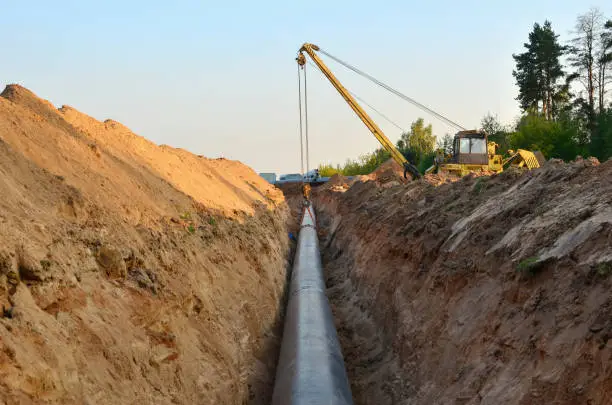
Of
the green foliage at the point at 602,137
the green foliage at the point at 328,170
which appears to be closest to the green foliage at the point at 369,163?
the green foliage at the point at 328,170

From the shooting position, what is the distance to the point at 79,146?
10.4 m

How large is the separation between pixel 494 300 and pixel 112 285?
4.80 metres

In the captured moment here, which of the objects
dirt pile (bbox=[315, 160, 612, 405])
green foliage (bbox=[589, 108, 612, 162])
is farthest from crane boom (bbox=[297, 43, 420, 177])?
dirt pile (bbox=[315, 160, 612, 405])

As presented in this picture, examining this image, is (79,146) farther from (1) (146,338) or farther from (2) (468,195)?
(2) (468,195)

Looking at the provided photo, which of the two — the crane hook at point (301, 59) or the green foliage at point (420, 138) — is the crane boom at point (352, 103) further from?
the green foliage at point (420, 138)

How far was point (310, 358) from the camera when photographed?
745cm

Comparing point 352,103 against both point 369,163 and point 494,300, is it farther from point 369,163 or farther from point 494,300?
point 369,163

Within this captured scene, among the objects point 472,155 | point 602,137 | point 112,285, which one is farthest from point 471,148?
point 112,285

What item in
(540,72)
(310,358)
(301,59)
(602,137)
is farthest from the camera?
(540,72)

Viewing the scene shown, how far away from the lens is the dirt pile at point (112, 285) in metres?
4.82

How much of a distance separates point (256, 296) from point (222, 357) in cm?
325

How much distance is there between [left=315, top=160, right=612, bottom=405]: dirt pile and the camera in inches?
190

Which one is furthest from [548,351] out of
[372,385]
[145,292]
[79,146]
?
[79,146]

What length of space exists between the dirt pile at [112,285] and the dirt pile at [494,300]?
2229mm
